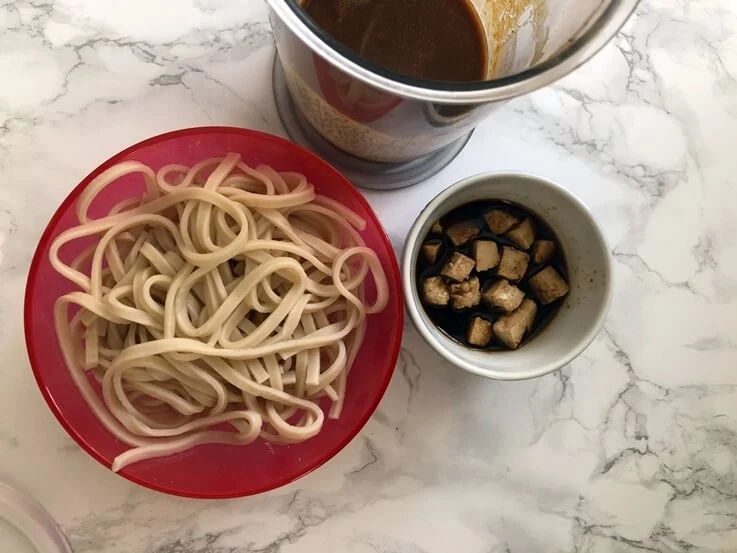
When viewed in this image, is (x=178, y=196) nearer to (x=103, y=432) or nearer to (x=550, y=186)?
(x=103, y=432)

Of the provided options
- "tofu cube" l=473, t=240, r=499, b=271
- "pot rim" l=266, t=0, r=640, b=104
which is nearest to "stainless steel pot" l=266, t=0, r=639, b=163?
"pot rim" l=266, t=0, r=640, b=104

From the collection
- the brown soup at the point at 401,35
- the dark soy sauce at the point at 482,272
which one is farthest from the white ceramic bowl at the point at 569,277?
the brown soup at the point at 401,35

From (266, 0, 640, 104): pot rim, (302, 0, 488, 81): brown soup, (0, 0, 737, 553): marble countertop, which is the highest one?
(266, 0, 640, 104): pot rim

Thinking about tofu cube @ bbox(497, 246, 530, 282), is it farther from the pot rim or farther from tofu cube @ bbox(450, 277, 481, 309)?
the pot rim

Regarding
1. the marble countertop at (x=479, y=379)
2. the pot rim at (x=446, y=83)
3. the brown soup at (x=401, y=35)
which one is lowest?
the marble countertop at (x=479, y=379)

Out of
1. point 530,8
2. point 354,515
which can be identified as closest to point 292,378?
point 354,515

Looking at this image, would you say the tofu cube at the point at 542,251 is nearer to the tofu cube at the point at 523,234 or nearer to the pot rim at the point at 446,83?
the tofu cube at the point at 523,234

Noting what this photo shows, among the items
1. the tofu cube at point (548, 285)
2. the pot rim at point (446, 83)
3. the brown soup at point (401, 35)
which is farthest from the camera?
the tofu cube at point (548, 285)
